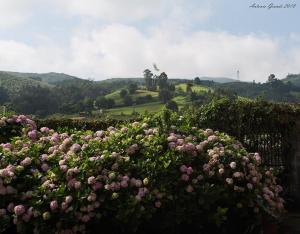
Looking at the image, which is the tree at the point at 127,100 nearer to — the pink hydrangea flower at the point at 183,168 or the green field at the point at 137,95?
the green field at the point at 137,95

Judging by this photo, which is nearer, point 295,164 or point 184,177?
point 184,177

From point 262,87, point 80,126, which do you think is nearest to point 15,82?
point 262,87

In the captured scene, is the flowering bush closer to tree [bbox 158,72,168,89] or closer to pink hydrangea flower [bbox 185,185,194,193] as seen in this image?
pink hydrangea flower [bbox 185,185,194,193]

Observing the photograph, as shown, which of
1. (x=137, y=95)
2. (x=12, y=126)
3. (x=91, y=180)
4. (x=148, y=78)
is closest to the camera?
(x=91, y=180)

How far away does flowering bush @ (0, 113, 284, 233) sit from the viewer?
5.57 metres

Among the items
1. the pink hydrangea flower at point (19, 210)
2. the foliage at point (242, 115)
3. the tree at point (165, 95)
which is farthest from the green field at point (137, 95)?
the pink hydrangea flower at point (19, 210)

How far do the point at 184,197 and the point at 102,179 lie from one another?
1047mm

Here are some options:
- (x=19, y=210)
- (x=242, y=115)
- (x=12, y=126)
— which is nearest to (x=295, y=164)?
(x=242, y=115)

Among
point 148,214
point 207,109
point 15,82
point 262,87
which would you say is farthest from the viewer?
point 15,82

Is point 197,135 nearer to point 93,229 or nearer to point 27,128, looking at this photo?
point 93,229

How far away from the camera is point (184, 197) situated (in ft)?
18.8

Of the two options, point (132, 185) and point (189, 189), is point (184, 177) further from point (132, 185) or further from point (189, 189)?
point (132, 185)

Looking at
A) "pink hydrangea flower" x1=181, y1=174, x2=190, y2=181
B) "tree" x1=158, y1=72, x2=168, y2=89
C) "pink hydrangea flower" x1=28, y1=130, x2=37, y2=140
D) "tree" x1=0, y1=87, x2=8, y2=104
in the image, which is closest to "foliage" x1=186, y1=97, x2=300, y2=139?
"pink hydrangea flower" x1=28, y1=130, x2=37, y2=140

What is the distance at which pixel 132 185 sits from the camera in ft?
18.9
